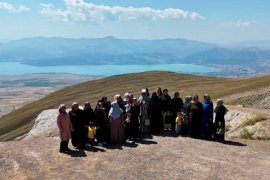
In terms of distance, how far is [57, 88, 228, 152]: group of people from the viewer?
2467 centimetres

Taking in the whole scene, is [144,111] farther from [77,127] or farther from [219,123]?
[77,127]

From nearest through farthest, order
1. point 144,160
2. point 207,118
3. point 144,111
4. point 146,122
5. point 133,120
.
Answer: point 144,160
point 133,120
point 207,118
point 144,111
point 146,122

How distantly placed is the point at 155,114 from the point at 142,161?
701 centimetres

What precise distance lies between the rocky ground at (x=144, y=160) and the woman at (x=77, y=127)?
21.7 inches

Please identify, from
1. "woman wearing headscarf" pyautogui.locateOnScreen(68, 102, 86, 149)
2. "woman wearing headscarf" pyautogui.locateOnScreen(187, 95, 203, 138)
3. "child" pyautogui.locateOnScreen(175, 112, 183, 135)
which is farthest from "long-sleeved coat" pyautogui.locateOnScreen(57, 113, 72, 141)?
"woman wearing headscarf" pyautogui.locateOnScreen(187, 95, 203, 138)

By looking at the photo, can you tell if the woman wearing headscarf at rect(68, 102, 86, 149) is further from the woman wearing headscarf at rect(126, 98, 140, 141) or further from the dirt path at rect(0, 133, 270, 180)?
the woman wearing headscarf at rect(126, 98, 140, 141)

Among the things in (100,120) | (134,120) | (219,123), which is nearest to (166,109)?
(134,120)

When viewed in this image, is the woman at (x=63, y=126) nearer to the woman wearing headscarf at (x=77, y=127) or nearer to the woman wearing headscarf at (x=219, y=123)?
the woman wearing headscarf at (x=77, y=127)

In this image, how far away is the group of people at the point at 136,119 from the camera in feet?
80.9

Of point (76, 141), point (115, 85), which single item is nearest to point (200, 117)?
point (76, 141)

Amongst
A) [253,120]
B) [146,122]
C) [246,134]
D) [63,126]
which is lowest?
[246,134]

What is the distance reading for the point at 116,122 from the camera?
25.7 metres

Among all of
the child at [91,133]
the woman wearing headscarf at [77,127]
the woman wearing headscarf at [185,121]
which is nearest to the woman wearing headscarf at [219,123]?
the woman wearing headscarf at [185,121]

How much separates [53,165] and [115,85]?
5043 inches
